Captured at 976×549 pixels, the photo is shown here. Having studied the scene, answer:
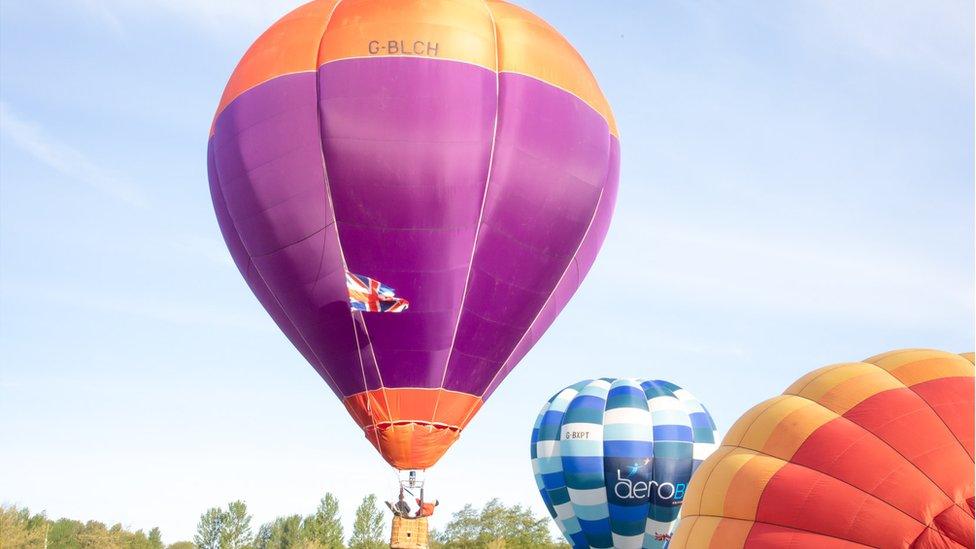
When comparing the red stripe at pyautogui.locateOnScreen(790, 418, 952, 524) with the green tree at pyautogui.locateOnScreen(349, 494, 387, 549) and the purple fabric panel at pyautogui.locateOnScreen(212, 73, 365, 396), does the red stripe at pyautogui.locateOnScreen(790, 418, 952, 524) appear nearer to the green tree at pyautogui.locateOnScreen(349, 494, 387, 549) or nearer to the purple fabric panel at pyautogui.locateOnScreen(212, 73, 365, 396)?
the purple fabric panel at pyautogui.locateOnScreen(212, 73, 365, 396)

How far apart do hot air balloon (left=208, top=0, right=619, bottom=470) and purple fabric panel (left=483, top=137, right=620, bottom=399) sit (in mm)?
414

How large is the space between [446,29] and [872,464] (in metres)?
8.91

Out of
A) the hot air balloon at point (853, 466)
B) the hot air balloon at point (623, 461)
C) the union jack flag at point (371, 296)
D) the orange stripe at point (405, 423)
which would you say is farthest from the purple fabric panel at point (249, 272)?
the hot air balloon at point (623, 461)

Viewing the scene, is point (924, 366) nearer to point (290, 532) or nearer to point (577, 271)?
point (577, 271)

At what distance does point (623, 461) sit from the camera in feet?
78.3

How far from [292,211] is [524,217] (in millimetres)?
3458

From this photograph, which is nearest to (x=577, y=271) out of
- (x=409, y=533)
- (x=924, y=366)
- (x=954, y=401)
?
(x=409, y=533)

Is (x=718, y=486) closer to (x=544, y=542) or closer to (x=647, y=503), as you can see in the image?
(x=647, y=503)

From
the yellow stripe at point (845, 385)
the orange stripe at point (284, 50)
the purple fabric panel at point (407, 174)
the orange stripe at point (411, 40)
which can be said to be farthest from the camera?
the orange stripe at point (284, 50)

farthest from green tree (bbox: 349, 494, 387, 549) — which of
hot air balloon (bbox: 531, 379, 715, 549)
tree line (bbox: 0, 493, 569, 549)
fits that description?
hot air balloon (bbox: 531, 379, 715, 549)

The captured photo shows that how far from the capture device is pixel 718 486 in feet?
31.7

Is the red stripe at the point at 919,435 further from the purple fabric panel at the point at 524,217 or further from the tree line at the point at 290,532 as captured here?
the tree line at the point at 290,532

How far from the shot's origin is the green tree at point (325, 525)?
5597 centimetres

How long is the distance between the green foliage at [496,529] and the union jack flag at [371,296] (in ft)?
93.9
